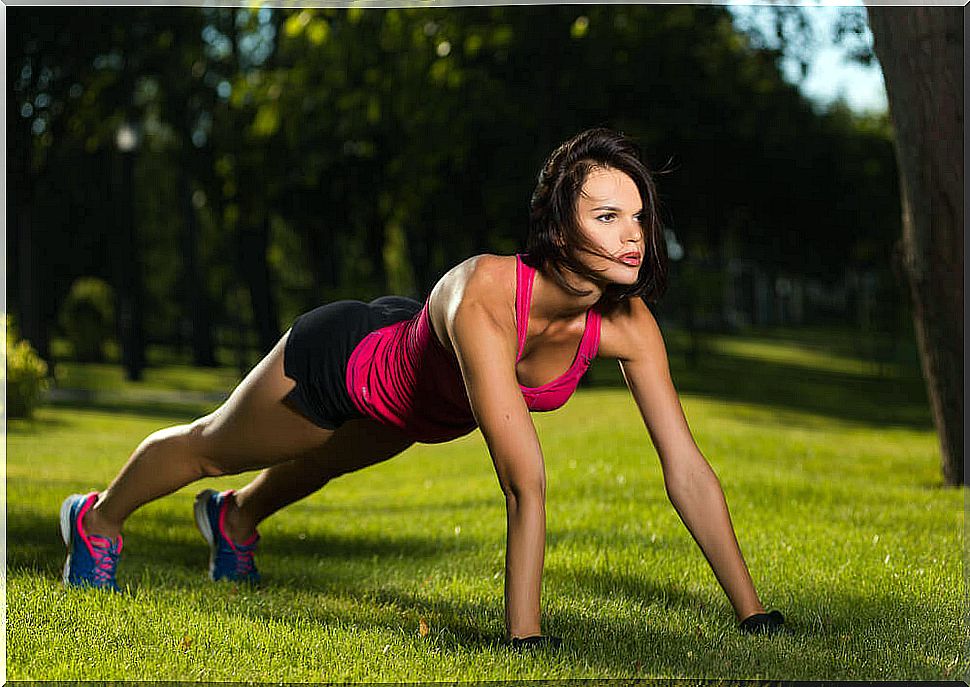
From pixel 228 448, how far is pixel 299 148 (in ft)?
55.3

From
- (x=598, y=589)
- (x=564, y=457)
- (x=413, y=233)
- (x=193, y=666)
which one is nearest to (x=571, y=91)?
(x=413, y=233)

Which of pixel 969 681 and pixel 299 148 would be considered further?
pixel 299 148

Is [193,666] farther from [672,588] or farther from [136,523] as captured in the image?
[136,523]

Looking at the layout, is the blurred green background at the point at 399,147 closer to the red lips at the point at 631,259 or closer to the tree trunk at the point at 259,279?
the tree trunk at the point at 259,279

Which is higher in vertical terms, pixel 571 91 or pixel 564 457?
pixel 571 91

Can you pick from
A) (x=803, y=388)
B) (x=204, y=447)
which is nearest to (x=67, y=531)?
(x=204, y=447)

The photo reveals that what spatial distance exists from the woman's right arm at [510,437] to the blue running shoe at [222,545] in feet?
6.53

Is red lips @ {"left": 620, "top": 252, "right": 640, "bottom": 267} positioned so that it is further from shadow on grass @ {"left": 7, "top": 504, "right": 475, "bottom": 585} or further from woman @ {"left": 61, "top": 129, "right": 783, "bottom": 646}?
shadow on grass @ {"left": 7, "top": 504, "right": 475, "bottom": 585}


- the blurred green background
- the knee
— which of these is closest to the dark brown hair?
the knee

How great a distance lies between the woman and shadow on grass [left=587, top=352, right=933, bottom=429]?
1429 centimetres

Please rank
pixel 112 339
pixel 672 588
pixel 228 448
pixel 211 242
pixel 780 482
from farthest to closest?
pixel 211 242, pixel 112 339, pixel 780 482, pixel 672 588, pixel 228 448

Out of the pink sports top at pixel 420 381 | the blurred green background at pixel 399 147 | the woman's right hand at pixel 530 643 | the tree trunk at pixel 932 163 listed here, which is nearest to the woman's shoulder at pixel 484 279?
the pink sports top at pixel 420 381

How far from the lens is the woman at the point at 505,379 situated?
3771 mm

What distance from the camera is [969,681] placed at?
155 inches
